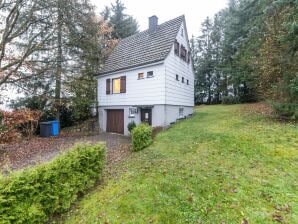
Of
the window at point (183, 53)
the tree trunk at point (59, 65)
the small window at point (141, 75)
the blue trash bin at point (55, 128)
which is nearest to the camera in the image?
the small window at point (141, 75)

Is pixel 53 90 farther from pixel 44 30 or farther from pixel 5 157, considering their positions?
pixel 5 157

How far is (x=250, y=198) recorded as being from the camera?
199 inches

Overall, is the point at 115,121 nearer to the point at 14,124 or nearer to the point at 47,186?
the point at 14,124

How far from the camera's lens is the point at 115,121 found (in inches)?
680

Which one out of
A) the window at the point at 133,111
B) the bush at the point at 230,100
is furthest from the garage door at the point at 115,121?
the bush at the point at 230,100

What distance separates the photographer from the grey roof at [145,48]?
14.5 metres

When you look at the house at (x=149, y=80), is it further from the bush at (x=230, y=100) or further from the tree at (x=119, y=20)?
the bush at (x=230, y=100)

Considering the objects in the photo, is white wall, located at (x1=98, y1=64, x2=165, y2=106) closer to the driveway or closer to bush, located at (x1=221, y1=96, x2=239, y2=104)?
the driveway

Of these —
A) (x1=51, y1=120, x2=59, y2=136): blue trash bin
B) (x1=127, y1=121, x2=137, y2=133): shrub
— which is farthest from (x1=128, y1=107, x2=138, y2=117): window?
(x1=51, y1=120, x2=59, y2=136): blue trash bin

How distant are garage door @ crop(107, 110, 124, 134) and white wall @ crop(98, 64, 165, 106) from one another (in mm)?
765

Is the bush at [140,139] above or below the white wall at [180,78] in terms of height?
below

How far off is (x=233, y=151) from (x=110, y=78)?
12157 millimetres

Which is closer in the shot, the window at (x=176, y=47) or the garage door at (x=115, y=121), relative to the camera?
the window at (x=176, y=47)

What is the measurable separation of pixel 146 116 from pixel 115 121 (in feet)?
11.2
